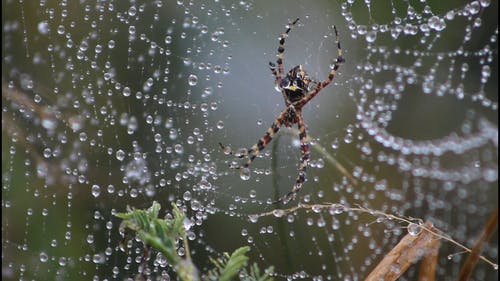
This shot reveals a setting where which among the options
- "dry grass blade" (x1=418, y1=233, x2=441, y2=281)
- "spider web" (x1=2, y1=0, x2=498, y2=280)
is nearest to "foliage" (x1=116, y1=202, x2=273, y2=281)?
"dry grass blade" (x1=418, y1=233, x2=441, y2=281)

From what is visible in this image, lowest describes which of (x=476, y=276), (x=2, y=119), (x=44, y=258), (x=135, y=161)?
(x=476, y=276)

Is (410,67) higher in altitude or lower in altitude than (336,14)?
lower

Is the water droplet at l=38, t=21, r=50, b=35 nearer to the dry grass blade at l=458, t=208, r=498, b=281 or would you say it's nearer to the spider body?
the spider body

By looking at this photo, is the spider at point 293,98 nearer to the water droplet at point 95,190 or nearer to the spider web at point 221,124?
the spider web at point 221,124

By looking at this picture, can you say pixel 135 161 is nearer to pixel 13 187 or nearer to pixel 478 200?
pixel 13 187

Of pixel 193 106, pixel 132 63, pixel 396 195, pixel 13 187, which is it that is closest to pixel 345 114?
pixel 396 195

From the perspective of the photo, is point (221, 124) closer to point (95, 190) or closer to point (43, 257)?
point (95, 190)

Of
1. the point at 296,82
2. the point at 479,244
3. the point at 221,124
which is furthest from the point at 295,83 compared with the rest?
the point at 479,244
